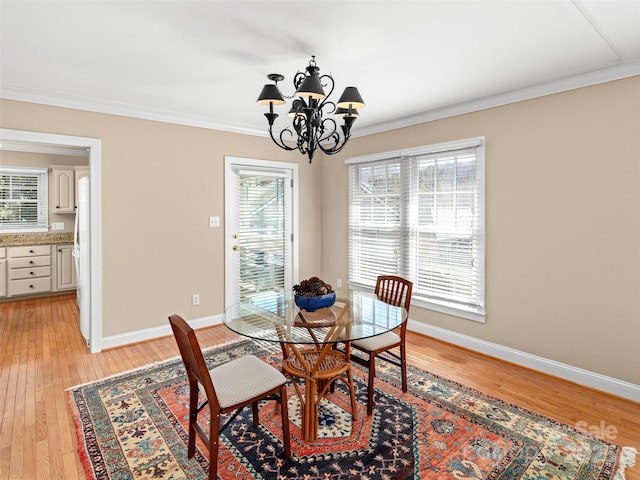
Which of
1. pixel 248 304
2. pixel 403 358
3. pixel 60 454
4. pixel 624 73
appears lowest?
pixel 60 454

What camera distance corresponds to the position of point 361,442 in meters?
2.17

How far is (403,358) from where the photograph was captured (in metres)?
2.76

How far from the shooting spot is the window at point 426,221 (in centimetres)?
362

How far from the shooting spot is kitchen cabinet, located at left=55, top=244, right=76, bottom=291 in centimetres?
584

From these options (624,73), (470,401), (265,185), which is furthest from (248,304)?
(624,73)

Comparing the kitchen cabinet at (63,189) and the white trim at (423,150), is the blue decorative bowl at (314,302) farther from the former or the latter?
the kitchen cabinet at (63,189)

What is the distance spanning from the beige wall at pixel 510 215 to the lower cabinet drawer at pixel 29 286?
2979 millimetres

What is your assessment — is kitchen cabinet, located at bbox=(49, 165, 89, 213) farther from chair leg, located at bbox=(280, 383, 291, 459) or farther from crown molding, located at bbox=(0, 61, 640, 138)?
chair leg, located at bbox=(280, 383, 291, 459)

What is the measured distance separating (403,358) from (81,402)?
2440 mm

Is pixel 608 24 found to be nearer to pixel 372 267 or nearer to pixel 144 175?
pixel 372 267

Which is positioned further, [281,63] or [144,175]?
[144,175]

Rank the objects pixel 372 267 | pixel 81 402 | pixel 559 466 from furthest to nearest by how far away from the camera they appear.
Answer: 1. pixel 372 267
2. pixel 81 402
3. pixel 559 466

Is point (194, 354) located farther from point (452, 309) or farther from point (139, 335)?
point (452, 309)

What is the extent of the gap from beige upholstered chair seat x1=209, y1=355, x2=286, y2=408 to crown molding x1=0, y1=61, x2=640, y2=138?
301 cm
